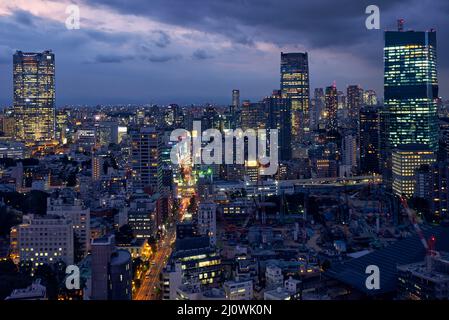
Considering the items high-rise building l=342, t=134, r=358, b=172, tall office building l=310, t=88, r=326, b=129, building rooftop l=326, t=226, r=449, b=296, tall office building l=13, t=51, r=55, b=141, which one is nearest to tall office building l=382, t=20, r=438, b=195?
high-rise building l=342, t=134, r=358, b=172

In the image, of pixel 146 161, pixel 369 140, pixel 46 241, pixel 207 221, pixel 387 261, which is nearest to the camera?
pixel 387 261

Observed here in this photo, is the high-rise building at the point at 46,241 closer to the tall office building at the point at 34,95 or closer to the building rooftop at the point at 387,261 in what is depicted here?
the building rooftop at the point at 387,261

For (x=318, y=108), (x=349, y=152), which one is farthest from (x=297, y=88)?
(x=349, y=152)

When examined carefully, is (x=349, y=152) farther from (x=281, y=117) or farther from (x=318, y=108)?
(x=318, y=108)

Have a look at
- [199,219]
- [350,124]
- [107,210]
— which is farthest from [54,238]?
[350,124]

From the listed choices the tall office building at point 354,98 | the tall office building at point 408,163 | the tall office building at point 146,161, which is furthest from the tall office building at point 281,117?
the tall office building at point 354,98

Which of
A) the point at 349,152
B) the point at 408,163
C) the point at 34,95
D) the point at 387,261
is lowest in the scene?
the point at 387,261

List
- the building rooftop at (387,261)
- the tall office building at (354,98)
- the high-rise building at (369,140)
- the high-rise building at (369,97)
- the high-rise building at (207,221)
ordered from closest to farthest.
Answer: the building rooftop at (387,261)
the high-rise building at (207,221)
the high-rise building at (369,140)
the high-rise building at (369,97)
the tall office building at (354,98)
